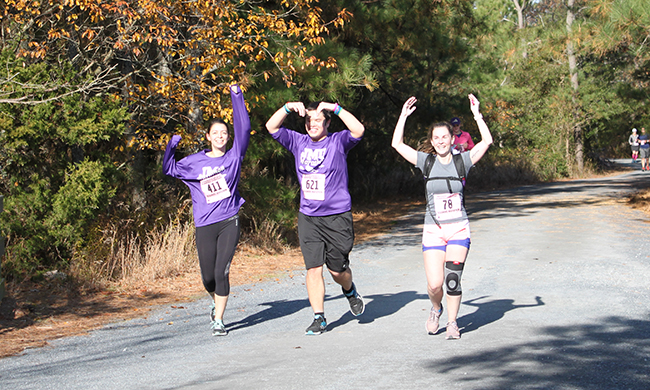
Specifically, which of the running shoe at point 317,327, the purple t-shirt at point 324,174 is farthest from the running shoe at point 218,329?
the purple t-shirt at point 324,174

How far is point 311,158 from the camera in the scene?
6.36 m

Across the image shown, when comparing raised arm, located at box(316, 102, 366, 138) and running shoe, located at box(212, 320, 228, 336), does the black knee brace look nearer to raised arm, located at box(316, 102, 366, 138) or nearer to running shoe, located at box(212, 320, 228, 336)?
raised arm, located at box(316, 102, 366, 138)

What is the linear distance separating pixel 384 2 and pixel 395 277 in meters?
8.59

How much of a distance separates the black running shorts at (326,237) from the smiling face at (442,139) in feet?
3.21

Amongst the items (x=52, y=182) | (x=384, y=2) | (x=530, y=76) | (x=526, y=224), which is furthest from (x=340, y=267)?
(x=530, y=76)

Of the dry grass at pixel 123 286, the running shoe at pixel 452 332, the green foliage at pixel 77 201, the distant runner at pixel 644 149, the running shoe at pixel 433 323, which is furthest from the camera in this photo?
the distant runner at pixel 644 149

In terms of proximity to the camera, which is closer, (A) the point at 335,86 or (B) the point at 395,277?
(B) the point at 395,277

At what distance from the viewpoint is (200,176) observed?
6.53m

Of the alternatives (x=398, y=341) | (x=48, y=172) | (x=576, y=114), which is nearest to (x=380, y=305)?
(x=398, y=341)

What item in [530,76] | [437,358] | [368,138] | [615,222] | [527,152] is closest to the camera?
[437,358]

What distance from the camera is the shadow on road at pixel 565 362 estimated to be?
4.61 meters

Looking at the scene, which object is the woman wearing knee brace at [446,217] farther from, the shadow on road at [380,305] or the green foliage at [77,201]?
the green foliage at [77,201]

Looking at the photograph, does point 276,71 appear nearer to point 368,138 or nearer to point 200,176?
point 200,176

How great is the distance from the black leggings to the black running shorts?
625 millimetres
